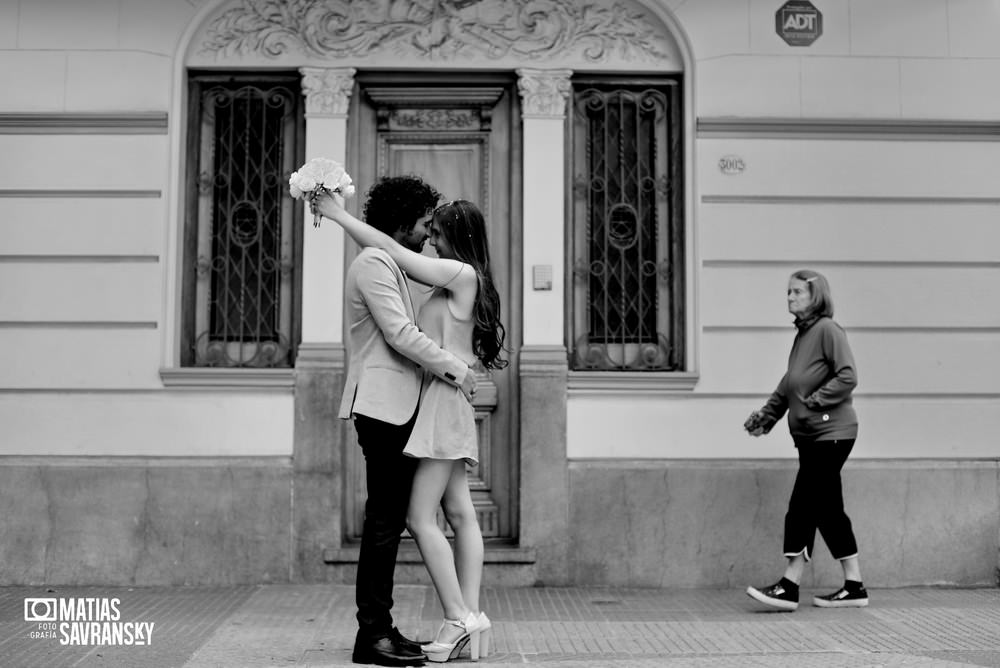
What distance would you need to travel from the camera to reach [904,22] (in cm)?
773

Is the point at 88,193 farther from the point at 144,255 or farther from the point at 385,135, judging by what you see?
the point at 385,135

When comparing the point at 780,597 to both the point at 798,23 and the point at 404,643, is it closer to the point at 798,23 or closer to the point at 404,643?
the point at 404,643

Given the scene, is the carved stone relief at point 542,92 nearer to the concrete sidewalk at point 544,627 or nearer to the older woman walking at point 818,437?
the older woman walking at point 818,437

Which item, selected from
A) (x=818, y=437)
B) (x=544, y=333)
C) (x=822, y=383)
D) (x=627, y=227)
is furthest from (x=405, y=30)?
(x=818, y=437)

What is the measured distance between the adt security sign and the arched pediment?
2.29 feet

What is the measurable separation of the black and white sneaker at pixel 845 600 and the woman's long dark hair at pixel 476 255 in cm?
279

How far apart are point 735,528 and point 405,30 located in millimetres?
3865

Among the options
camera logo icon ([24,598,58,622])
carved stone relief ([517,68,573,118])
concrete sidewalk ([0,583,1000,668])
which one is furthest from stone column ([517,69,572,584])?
camera logo icon ([24,598,58,622])

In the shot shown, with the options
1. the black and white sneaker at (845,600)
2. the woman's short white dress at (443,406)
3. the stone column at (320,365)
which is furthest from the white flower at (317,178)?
the black and white sneaker at (845,600)

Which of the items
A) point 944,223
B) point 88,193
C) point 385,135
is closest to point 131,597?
point 88,193

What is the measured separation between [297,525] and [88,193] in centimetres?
251

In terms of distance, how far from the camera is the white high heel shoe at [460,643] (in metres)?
5.10

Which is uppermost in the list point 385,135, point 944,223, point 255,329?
point 385,135

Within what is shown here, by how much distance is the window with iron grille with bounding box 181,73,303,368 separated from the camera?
7.71m
